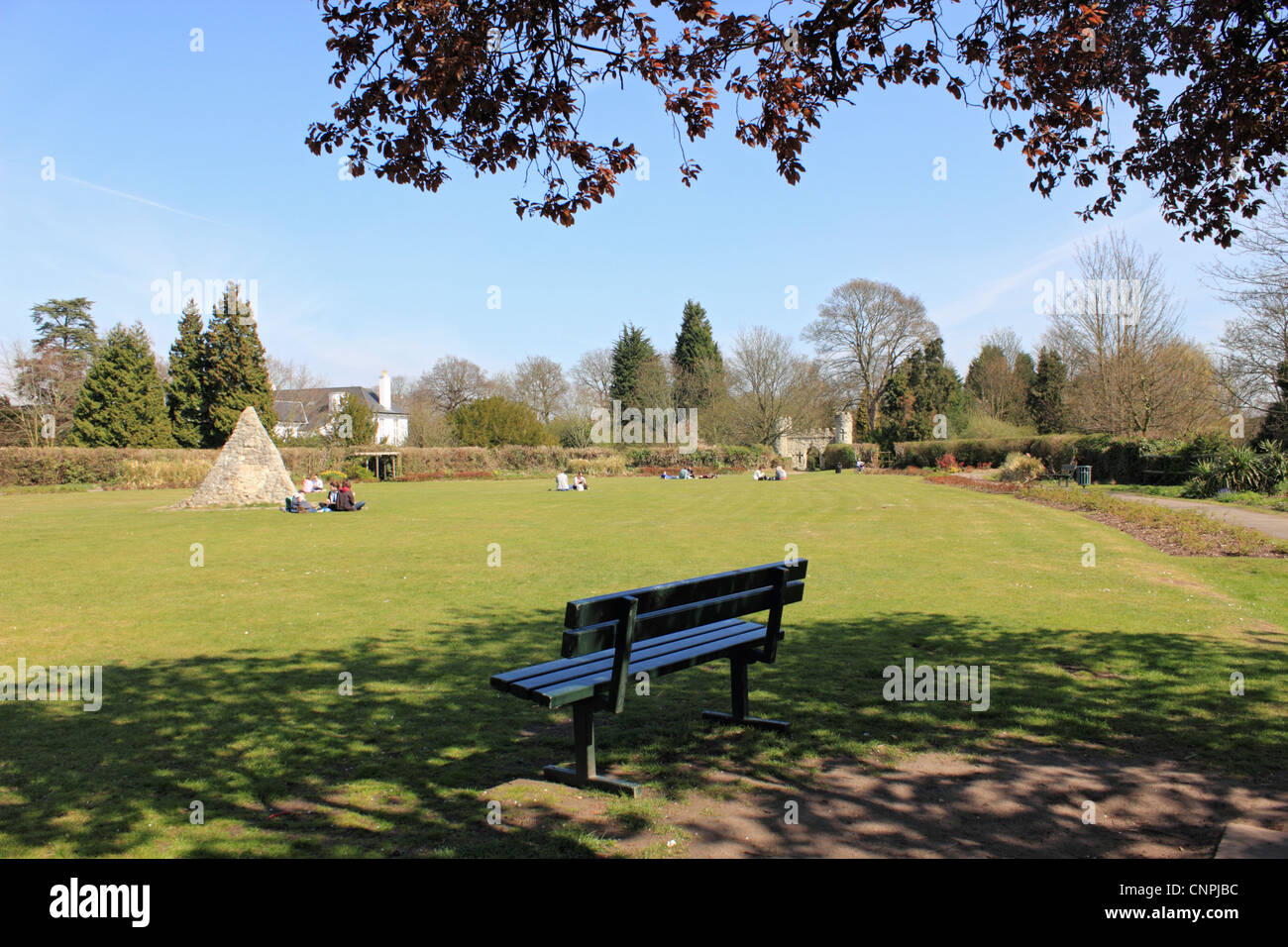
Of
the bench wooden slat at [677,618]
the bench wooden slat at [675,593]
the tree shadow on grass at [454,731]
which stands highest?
the bench wooden slat at [675,593]

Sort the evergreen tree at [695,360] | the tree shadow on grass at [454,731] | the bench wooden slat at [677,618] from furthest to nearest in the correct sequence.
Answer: the evergreen tree at [695,360]
the bench wooden slat at [677,618]
the tree shadow on grass at [454,731]

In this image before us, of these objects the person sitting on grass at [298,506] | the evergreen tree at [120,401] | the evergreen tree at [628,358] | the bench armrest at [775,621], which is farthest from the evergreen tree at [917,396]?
the bench armrest at [775,621]

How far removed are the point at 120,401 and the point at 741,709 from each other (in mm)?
53372

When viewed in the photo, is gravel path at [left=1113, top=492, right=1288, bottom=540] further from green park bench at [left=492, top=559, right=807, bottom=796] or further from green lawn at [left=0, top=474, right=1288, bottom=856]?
green park bench at [left=492, top=559, right=807, bottom=796]

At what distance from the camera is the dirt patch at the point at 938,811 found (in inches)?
144

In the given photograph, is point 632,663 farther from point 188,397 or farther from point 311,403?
point 311,403

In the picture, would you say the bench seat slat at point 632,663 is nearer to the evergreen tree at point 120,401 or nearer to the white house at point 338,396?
the evergreen tree at point 120,401

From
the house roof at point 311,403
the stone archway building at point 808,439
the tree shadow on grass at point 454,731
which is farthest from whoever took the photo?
the house roof at point 311,403

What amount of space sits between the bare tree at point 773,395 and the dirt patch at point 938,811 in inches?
2415

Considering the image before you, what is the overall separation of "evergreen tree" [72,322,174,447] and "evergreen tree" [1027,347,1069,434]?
5644cm

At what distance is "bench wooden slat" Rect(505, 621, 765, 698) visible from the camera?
4.35m

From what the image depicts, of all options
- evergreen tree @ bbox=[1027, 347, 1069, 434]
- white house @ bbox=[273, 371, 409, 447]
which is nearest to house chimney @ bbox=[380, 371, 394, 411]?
white house @ bbox=[273, 371, 409, 447]

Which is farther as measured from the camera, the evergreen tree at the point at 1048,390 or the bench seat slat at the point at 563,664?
the evergreen tree at the point at 1048,390

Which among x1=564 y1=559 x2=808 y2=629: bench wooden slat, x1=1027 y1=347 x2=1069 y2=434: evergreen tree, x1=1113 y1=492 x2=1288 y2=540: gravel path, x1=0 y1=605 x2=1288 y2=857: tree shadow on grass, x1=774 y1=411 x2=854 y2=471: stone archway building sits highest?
x1=1027 y1=347 x2=1069 y2=434: evergreen tree
